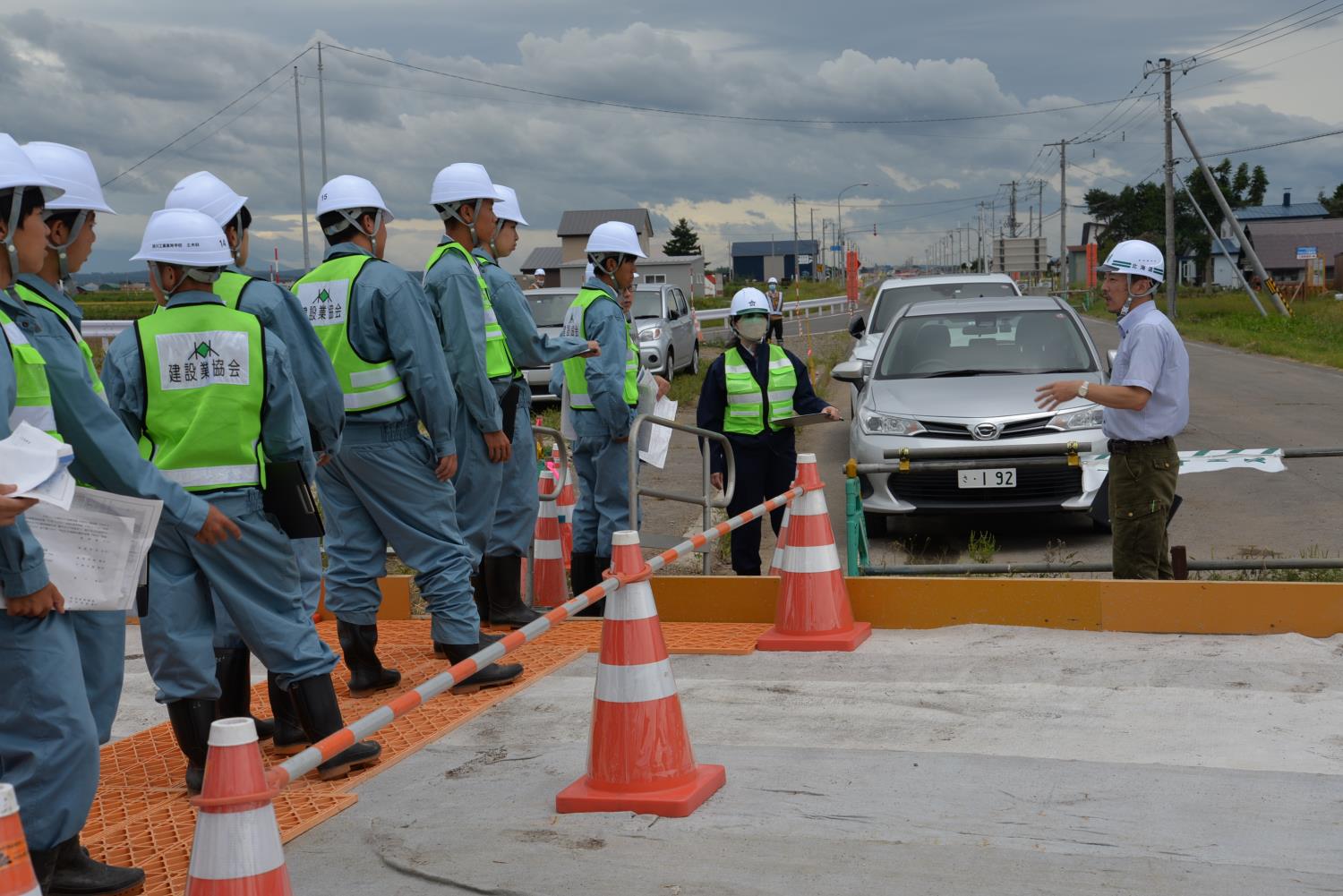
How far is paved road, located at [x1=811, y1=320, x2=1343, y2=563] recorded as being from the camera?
960 centimetres

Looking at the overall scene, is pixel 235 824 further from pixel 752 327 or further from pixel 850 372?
pixel 850 372

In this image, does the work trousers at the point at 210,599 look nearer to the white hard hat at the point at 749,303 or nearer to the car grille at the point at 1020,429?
the white hard hat at the point at 749,303

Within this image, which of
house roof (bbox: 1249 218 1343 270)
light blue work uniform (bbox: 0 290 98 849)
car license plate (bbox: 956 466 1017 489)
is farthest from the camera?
house roof (bbox: 1249 218 1343 270)

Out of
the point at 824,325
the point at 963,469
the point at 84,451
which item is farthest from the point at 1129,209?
the point at 84,451

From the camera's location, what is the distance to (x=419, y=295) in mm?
6016

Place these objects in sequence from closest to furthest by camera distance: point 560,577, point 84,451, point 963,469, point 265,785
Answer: point 265,785 < point 84,451 < point 560,577 < point 963,469

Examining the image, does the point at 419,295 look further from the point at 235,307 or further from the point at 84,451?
the point at 84,451

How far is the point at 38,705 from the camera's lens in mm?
3543

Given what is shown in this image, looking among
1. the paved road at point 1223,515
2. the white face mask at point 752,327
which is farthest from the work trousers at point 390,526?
the paved road at point 1223,515

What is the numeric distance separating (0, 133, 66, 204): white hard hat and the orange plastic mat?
197 centimetres

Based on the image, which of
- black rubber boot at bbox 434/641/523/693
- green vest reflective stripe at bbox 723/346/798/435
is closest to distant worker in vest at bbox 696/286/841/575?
green vest reflective stripe at bbox 723/346/798/435

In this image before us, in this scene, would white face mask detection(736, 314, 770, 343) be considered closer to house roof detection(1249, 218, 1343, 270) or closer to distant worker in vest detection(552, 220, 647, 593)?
distant worker in vest detection(552, 220, 647, 593)

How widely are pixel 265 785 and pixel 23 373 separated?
1.42 metres

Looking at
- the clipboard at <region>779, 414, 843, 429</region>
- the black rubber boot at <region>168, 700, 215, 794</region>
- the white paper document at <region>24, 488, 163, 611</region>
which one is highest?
the white paper document at <region>24, 488, 163, 611</region>
